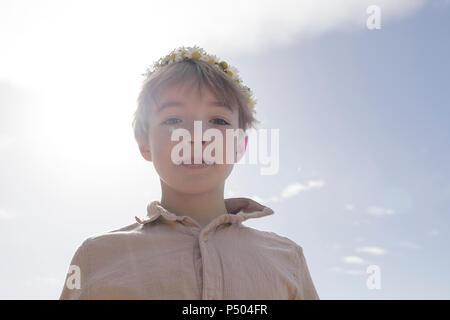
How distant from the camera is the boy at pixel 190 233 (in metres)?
2.79

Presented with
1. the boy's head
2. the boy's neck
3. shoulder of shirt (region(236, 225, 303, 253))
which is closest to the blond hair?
the boy's head

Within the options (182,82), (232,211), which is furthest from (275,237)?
(182,82)

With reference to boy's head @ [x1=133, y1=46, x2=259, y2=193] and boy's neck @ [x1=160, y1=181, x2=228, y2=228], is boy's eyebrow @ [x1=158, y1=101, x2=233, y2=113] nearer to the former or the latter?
boy's head @ [x1=133, y1=46, x2=259, y2=193]

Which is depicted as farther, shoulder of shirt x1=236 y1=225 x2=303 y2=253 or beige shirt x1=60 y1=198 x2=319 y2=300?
shoulder of shirt x1=236 y1=225 x2=303 y2=253

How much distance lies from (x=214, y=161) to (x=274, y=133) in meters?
0.66

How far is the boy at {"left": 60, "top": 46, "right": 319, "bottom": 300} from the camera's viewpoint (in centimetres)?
279

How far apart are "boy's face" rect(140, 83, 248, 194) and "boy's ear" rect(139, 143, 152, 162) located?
8.0 inches

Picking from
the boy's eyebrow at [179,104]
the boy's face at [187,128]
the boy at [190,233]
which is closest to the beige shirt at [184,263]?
the boy at [190,233]

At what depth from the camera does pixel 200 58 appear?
150 inches

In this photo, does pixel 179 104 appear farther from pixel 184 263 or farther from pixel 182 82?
pixel 184 263

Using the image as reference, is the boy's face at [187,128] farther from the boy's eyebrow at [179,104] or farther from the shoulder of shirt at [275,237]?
the shoulder of shirt at [275,237]

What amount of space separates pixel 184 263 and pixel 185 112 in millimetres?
989

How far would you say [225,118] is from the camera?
3.35m
